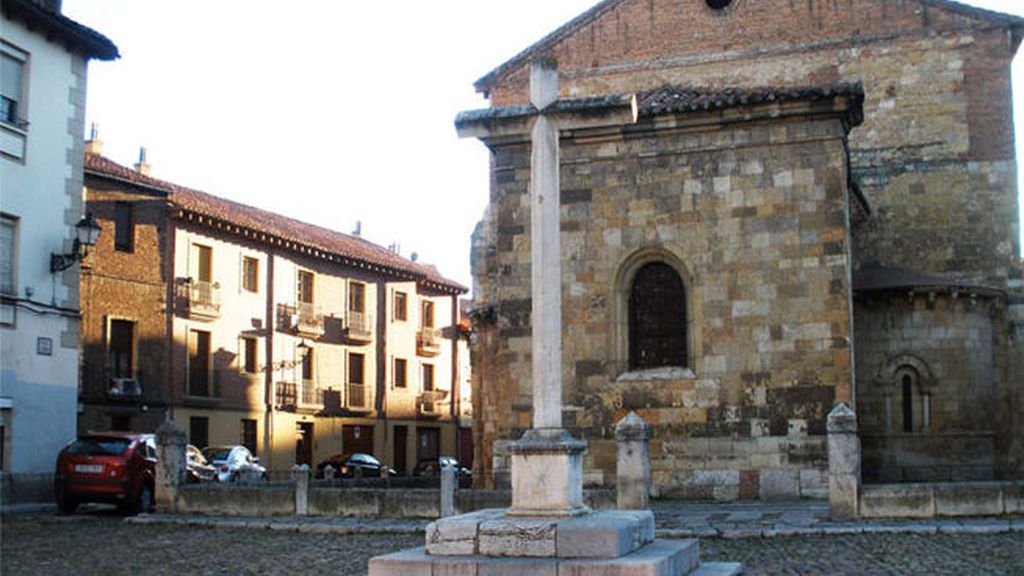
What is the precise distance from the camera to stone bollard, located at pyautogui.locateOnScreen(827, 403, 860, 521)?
14188mm

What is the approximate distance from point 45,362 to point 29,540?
5665 millimetres

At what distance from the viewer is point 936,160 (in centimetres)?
2497

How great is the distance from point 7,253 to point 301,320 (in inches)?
820

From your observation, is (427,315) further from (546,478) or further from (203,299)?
(546,478)

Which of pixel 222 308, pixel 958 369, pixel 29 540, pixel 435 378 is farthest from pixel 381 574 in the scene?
pixel 435 378

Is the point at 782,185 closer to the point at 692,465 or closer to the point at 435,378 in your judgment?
the point at 692,465

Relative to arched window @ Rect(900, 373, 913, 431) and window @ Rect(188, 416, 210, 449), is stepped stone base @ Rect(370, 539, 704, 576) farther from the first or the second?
window @ Rect(188, 416, 210, 449)

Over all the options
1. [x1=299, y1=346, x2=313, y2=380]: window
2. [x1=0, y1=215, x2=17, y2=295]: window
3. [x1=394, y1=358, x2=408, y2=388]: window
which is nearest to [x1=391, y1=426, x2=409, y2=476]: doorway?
[x1=394, y1=358, x2=408, y2=388]: window

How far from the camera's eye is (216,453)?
28.6 m

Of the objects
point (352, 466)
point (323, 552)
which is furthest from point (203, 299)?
point (323, 552)

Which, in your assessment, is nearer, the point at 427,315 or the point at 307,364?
the point at 307,364

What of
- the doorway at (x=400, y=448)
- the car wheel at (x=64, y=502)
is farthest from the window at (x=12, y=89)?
the doorway at (x=400, y=448)

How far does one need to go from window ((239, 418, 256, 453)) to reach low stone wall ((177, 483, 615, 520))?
19487 mm

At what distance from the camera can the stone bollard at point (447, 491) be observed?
15.3 m
